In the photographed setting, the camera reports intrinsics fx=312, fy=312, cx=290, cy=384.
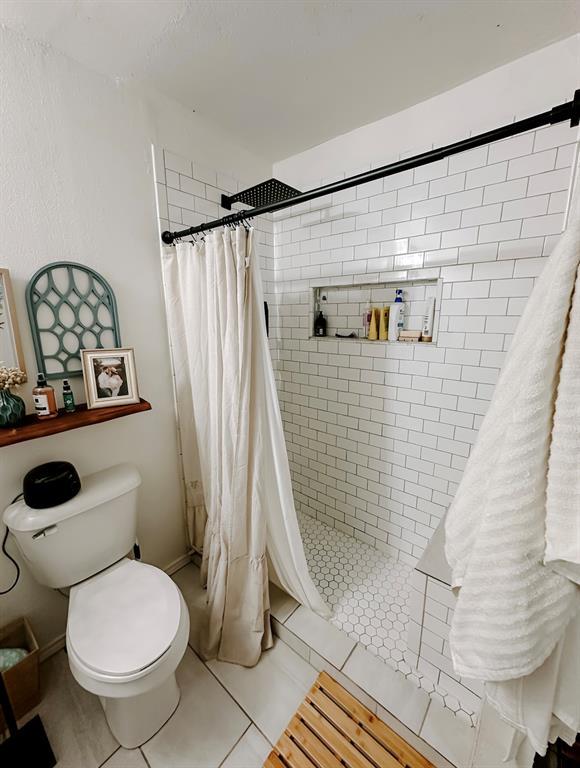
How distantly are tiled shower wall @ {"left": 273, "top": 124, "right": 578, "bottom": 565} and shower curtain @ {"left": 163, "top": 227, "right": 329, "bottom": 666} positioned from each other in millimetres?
697

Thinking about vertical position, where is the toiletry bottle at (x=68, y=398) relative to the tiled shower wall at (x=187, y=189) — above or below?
below

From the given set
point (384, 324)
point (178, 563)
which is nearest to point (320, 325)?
point (384, 324)

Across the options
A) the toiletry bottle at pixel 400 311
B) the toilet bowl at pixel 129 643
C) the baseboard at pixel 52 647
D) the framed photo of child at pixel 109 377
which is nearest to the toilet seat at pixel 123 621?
the toilet bowl at pixel 129 643

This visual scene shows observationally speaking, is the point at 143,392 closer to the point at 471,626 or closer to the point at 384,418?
the point at 384,418

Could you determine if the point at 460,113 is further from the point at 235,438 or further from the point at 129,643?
the point at 129,643

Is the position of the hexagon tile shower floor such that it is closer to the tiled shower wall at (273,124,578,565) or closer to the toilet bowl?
the tiled shower wall at (273,124,578,565)

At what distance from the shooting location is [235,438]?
1.24 metres

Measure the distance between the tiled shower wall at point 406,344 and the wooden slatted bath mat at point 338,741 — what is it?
0.78 metres

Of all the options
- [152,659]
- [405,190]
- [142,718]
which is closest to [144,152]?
[405,190]

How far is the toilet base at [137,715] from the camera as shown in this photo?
3.61ft

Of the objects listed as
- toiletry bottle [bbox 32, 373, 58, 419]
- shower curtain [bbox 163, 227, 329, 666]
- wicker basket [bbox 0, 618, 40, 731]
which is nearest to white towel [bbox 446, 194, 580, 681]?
shower curtain [bbox 163, 227, 329, 666]

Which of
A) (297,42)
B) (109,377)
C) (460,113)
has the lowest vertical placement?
(109,377)

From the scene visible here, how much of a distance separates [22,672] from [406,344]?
2.09 metres

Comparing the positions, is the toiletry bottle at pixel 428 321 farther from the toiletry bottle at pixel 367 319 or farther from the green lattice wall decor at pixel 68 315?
the green lattice wall decor at pixel 68 315
